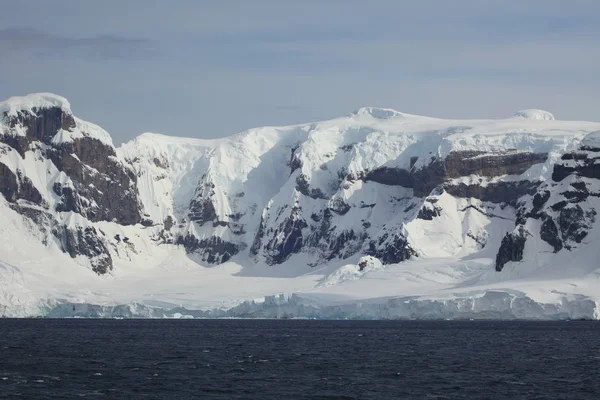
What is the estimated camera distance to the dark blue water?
107250 millimetres

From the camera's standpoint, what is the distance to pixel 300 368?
127688 mm

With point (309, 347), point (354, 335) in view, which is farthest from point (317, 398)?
point (354, 335)

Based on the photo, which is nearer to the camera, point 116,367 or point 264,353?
point 116,367

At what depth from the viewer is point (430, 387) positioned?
4370 inches

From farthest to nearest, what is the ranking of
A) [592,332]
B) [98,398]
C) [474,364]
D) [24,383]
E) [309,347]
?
[592,332]
[309,347]
[474,364]
[24,383]
[98,398]

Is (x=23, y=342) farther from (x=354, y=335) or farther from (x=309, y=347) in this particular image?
(x=354, y=335)

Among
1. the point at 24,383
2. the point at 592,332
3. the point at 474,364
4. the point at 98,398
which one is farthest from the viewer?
the point at 592,332

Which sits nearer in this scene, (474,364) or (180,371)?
Answer: (180,371)

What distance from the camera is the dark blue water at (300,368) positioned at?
107 metres

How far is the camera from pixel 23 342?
16675cm

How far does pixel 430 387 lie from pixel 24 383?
32.2 meters

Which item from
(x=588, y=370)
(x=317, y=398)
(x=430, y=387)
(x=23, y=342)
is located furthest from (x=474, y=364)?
(x=23, y=342)

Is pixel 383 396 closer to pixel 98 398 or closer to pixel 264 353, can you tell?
pixel 98 398

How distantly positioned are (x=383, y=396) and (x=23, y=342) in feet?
239
